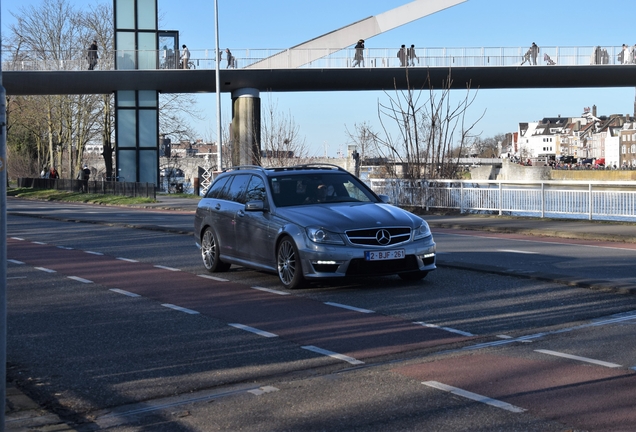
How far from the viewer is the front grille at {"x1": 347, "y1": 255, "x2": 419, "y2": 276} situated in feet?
36.0

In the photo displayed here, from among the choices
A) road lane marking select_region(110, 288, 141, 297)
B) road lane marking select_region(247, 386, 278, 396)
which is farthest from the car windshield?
road lane marking select_region(247, 386, 278, 396)

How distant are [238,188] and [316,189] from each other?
145cm

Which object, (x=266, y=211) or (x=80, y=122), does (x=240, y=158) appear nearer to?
(x=80, y=122)

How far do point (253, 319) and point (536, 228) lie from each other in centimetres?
1452

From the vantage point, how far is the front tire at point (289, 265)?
36.8 feet

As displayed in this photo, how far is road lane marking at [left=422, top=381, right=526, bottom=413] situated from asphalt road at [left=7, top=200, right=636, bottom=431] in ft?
0.06

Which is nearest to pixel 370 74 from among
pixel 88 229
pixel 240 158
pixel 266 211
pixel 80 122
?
pixel 240 158

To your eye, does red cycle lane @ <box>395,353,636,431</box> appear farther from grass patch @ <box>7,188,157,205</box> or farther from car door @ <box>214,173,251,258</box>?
grass patch @ <box>7,188,157,205</box>

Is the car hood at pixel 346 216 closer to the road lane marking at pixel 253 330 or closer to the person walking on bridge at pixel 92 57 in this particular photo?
the road lane marking at pixel 253 330

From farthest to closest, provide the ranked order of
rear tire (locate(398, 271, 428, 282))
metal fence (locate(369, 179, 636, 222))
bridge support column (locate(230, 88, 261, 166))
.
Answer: bridge support column (locate(230, 88, 261, 166)) < metal fence (locate(369, 179, 636, 222)) < rear tire (locate(398, 271, 428, 282))

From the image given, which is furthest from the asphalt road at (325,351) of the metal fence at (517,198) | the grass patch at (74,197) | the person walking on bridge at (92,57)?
the person walking on bridge at (92,57)

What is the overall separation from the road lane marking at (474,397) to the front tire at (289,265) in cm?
497

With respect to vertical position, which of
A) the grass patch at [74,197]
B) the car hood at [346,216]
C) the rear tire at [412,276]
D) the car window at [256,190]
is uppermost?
the car window at [256,190]

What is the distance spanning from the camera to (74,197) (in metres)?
52.7
